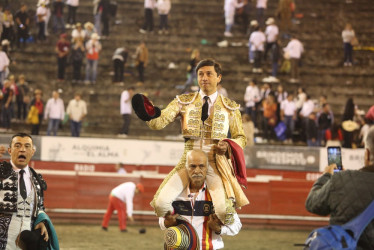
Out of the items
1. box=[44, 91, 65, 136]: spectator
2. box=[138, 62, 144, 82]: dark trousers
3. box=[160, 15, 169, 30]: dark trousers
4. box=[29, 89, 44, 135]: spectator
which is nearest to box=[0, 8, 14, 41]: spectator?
box=[29, 89, 44, 135]: spectator

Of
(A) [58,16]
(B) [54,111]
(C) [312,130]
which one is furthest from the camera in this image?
(A) [58,16]

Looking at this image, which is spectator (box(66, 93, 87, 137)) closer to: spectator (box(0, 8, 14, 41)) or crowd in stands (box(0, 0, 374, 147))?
crowd in stands (box(0, 0, 374, 147))

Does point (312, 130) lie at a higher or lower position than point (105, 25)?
lower

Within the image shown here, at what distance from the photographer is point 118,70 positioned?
25.2 m

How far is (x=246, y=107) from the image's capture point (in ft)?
76.7

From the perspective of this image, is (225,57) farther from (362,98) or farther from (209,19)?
(362,98)

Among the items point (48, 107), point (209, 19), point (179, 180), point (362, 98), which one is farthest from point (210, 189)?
point (209, 19)

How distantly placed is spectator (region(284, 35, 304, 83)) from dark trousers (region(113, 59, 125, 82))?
18.0ft

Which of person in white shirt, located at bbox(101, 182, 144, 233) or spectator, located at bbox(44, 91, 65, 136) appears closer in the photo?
person in white shirt, located at bbox(101, 182, 144, 233)

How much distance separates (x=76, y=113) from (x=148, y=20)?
6.35 meters

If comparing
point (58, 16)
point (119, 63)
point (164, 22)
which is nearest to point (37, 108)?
point (119, 63)

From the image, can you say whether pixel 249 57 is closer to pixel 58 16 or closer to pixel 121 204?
pixel 58 16

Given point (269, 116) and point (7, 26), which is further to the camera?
point (7, 26)

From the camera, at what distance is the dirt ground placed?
45.8 feet
